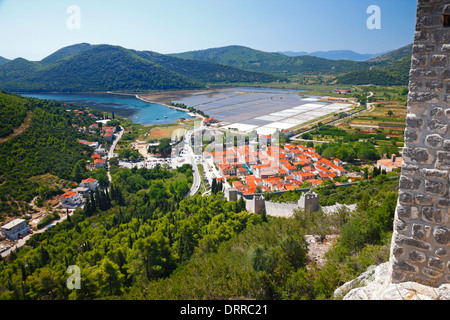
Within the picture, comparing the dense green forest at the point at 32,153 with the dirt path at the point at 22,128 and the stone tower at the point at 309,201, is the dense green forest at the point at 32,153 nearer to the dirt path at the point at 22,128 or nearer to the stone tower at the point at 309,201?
the dirt path at the point at 22,128

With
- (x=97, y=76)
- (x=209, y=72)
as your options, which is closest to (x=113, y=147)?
(x=97, y=76)

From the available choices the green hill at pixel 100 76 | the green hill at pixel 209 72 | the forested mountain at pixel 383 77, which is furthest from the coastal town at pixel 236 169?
the green hill at pixel 209 72

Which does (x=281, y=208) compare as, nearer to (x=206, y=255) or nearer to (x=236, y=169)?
(x=206, y=255)

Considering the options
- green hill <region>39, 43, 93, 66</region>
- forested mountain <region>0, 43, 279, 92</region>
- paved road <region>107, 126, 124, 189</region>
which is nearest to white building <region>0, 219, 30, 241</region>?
paved road <region>107, 126, 124, 189</region>

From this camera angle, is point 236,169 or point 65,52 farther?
point 65,52

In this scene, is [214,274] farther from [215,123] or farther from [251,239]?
[215,123]

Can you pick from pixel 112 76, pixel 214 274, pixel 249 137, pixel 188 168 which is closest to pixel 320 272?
pixel 214 274
